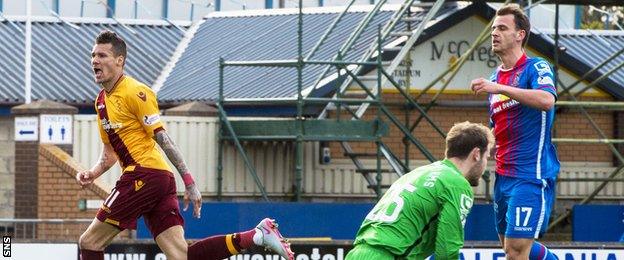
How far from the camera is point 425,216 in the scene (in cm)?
1066

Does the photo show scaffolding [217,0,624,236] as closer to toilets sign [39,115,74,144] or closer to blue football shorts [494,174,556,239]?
toilets sign [39,115,74,144]

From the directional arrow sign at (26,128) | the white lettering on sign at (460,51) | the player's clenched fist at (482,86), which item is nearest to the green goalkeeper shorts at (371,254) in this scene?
the player's clenched fist at (482,86)

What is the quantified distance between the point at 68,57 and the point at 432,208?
2058 cm

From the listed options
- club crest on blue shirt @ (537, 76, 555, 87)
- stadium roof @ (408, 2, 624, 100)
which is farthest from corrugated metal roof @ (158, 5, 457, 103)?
club crest on blue shirt @ (537, 76, 555, 87)

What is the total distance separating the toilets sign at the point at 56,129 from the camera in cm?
2609

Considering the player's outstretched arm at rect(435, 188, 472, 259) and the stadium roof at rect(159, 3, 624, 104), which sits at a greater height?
the stadium roof at rect(159, 3, 624, 104)

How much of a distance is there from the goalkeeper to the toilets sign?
51.6ft

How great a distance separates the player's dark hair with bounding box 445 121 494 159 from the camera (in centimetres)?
1072

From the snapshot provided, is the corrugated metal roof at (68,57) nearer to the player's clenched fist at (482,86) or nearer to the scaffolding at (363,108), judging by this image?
the scaffolding at (363,108)

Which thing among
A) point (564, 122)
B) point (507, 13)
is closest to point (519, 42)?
point (507, 13)

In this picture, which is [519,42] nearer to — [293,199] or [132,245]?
[132,245]

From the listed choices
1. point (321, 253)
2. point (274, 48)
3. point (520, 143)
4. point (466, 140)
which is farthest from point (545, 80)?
point (274, 48)

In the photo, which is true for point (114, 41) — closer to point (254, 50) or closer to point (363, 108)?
Result: point (363, 108)

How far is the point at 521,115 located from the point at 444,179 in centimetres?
243
